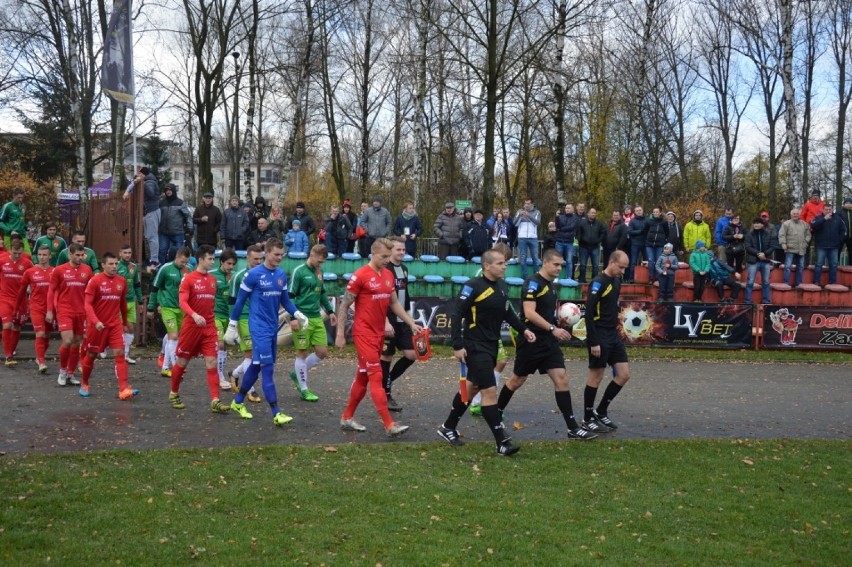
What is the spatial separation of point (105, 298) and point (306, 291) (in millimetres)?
2637

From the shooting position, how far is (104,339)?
10453 millimetres

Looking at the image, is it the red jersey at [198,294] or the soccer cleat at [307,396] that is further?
the soccer cleat at [307,396]

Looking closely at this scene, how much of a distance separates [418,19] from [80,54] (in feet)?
43.4

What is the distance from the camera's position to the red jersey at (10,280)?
1328 centimetres

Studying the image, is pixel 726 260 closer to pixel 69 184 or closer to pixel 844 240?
pixel 844 240

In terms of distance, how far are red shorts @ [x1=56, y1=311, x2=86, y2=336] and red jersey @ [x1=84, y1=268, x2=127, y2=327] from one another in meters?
0.91

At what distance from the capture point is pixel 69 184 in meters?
39.8

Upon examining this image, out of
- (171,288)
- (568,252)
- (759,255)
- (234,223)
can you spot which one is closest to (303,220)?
(234,223)

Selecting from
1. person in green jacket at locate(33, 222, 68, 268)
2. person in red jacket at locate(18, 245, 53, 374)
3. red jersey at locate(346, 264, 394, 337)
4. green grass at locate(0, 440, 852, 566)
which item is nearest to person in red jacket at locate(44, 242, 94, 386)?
person in red jacket at locate(18, 245, 53, 374)

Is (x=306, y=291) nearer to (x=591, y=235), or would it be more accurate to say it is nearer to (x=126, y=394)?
(x=126, y=394)

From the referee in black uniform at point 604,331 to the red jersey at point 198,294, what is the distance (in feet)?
14.9

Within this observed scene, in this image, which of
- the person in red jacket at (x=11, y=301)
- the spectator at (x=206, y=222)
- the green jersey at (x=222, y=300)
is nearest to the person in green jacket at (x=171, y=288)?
the green jersey at (x=222, y=300)

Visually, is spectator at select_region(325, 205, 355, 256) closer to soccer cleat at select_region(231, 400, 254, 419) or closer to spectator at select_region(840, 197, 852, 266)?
soccer cleat at select_region(231, 400, 254, 419)

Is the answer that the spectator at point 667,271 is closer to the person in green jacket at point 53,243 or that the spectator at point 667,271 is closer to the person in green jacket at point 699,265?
the person in green jacket at point 699,265
